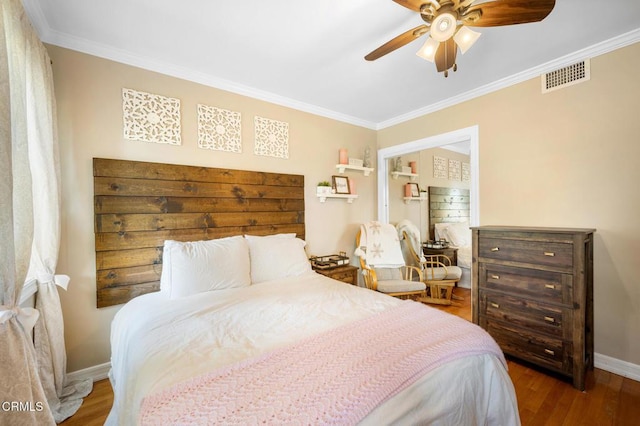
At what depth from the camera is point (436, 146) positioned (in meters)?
3.09

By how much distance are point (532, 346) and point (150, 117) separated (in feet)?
11.8

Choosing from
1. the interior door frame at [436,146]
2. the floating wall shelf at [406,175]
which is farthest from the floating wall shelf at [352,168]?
the floating wall shelf at [406,175]

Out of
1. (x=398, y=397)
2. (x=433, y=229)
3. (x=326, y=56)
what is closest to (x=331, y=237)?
(x=433, y=229)

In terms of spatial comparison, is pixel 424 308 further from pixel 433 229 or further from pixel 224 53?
pixel 224 53

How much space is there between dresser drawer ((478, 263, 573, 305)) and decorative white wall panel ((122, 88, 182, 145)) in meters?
2.96

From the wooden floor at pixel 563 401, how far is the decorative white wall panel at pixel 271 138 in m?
2.32

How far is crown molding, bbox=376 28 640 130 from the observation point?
6.23ft

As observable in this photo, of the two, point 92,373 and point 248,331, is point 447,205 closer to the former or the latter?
point 248,331

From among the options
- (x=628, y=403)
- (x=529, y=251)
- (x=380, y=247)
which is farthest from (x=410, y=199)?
(x=628, y=403)

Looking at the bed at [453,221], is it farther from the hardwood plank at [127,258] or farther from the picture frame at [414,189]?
the hardwood plank at [127,258]

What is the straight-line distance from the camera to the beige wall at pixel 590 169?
1919mm

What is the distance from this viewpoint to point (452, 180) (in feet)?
10.2

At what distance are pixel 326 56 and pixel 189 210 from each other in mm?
1766

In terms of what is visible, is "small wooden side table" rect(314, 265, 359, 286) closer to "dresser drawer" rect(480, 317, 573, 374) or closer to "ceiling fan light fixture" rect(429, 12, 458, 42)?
"dresser drawer" rect(480, 317, 573, 374)
